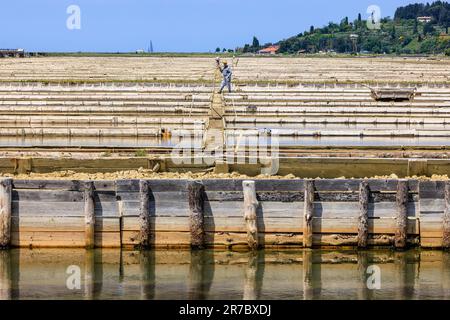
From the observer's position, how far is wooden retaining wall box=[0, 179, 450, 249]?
16.9 metres

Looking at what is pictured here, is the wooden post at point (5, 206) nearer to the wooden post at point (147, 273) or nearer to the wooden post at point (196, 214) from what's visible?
the wooden post at point (147, 273)

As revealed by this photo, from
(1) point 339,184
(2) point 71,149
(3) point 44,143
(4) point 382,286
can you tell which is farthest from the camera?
(3) point 44,143

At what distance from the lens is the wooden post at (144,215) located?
16828mm

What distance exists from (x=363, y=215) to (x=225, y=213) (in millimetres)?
2371

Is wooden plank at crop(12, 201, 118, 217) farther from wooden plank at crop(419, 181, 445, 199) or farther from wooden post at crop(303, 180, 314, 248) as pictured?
wooden plank at crop(419, 181, 445, 199)

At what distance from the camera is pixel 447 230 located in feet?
56.2

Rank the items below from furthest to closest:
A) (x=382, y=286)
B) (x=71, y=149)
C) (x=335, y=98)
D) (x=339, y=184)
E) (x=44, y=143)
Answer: (x=335, y=98) < (x=44, y=143) < (x=71, y=149) < (x=339, y=184) < (x=382, y=286)

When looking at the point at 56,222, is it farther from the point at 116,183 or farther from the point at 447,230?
the point at 447,230

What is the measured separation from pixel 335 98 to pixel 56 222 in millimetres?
21506

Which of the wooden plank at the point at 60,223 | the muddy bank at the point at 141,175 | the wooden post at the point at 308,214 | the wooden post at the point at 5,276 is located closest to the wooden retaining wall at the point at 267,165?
the muddy bank at the point at 141,175

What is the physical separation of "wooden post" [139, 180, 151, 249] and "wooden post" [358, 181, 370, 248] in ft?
12.0

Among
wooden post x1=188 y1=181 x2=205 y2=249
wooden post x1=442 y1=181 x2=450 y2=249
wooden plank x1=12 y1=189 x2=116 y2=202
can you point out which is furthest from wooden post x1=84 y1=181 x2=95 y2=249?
wooden post x1=442 y1=181 x2=450 y2=249
